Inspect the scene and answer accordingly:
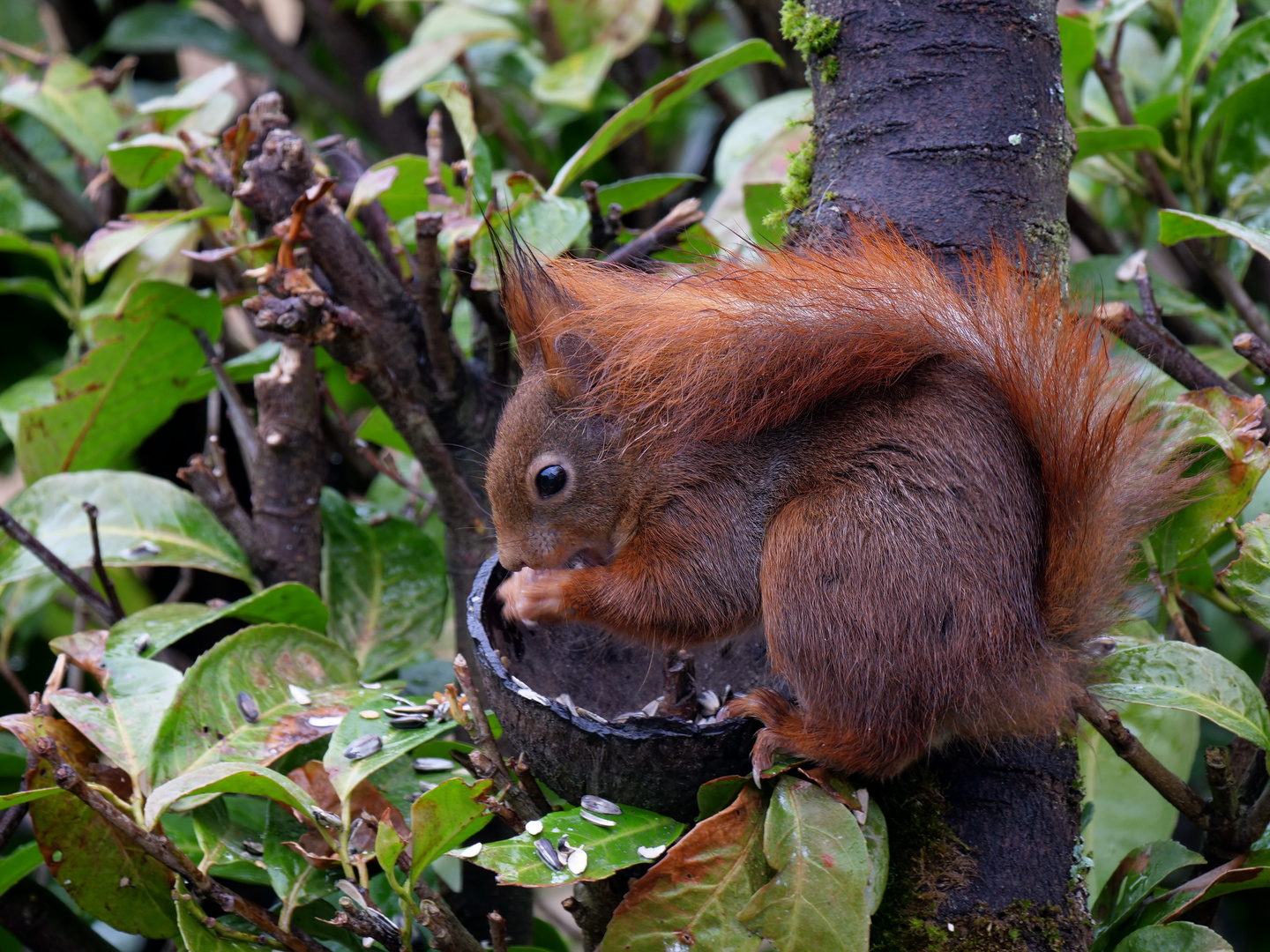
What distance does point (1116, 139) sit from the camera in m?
1.38

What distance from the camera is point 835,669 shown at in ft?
3.26

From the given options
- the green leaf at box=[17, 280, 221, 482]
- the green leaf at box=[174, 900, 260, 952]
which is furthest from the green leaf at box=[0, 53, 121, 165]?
the green leaf at box=[174, 900, 260, 952]

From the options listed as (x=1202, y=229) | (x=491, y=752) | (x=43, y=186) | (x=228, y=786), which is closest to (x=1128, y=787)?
(x=1202, y=229)

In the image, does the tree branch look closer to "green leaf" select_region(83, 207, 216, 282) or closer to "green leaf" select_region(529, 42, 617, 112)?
"green leaf" select_region(83, 207, 216, 282)

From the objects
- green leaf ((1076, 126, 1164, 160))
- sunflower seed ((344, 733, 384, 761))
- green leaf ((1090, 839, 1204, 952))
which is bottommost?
green leaf ((1090, 839, 1204, 952))

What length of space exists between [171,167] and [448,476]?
65 cm

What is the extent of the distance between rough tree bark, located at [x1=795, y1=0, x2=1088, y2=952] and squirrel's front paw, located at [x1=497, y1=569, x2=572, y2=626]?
1.30 feet

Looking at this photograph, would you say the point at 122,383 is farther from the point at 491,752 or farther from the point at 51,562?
the point at 491,752

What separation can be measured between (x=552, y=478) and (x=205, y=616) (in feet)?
1.43

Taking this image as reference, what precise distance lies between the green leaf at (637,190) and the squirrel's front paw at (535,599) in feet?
1.84

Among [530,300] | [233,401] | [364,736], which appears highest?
[530,300]

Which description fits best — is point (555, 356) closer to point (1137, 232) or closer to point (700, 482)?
point (700, 482)

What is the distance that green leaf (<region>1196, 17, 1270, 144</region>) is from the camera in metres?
1.51

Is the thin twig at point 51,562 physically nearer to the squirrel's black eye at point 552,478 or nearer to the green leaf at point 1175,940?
the squirrel's black eye at point 552,478
